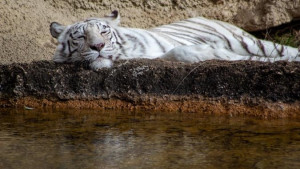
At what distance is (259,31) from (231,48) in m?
1.41

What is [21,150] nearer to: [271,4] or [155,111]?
[155,111]

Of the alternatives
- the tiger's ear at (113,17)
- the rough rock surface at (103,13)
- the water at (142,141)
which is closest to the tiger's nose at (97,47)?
the tiger's ear at (113,17)

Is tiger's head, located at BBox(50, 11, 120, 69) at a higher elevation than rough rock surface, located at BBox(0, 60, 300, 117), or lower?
higher

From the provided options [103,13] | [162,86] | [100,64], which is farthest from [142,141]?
[103,13]

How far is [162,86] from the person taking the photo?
12.7 ft

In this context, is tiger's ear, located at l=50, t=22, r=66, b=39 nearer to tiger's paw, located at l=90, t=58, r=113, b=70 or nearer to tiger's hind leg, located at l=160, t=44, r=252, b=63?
tiger's paw, located at l=90, t=58, r=113, b=70

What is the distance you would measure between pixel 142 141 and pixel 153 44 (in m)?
2.08

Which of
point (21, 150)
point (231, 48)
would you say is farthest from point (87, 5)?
point (21, 150)

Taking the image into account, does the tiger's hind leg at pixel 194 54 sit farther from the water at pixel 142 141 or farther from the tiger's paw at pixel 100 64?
the water at pixel 142 141

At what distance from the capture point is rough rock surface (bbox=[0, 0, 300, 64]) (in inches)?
221

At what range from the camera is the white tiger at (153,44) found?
457cm

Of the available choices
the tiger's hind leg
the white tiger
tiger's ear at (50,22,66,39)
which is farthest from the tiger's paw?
tiger's ear at (50,22,66,39)

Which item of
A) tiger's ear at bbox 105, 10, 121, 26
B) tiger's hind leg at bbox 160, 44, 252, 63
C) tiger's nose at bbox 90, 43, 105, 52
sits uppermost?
tiger's ear at bbox 105, 10, 121, 26

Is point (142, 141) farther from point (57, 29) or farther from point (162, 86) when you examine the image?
point (57, 29)
